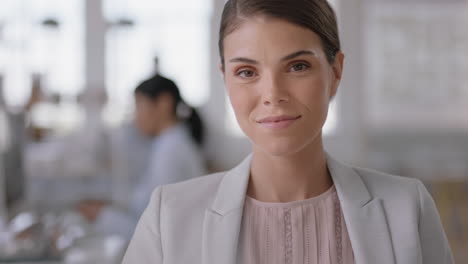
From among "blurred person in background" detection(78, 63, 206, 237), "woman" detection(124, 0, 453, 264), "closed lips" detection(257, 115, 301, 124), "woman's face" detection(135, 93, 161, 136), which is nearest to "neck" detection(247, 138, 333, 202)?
"woman" detection(124, 0, 453, 264)

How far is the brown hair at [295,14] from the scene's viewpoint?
0.83 meters

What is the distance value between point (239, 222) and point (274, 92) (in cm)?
21

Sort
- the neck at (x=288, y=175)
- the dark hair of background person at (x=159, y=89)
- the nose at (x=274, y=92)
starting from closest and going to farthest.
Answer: the nose at (x=274, y=92) → the neck at (x=288, y=175) → the dark hair of background person at (x=159, y=89)

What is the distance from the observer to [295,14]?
833 millimetres

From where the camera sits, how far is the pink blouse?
2.95ft

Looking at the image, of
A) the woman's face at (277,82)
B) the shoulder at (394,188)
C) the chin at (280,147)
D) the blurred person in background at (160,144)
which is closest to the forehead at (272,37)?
the woman's face at (277,82)

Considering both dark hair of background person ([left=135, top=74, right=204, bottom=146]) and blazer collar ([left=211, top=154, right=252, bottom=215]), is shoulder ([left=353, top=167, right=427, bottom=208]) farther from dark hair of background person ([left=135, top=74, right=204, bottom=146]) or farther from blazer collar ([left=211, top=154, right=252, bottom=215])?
dark hair of background person ([left=135, top=74, right=204, bottom=146])

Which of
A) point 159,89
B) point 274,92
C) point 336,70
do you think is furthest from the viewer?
point 159,89

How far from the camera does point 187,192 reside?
0.93m

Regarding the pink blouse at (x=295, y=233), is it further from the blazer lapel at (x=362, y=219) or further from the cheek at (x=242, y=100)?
the cheek at (x=242, y=100)

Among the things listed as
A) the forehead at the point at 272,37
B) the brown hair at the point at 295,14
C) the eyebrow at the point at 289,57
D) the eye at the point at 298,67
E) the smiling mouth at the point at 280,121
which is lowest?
the smiling mouth at the point at 280,121

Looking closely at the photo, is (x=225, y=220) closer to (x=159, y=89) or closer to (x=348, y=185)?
(x=348, y=185)

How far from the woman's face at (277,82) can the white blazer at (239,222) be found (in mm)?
123

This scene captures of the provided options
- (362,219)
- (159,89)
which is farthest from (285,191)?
(159,89)
